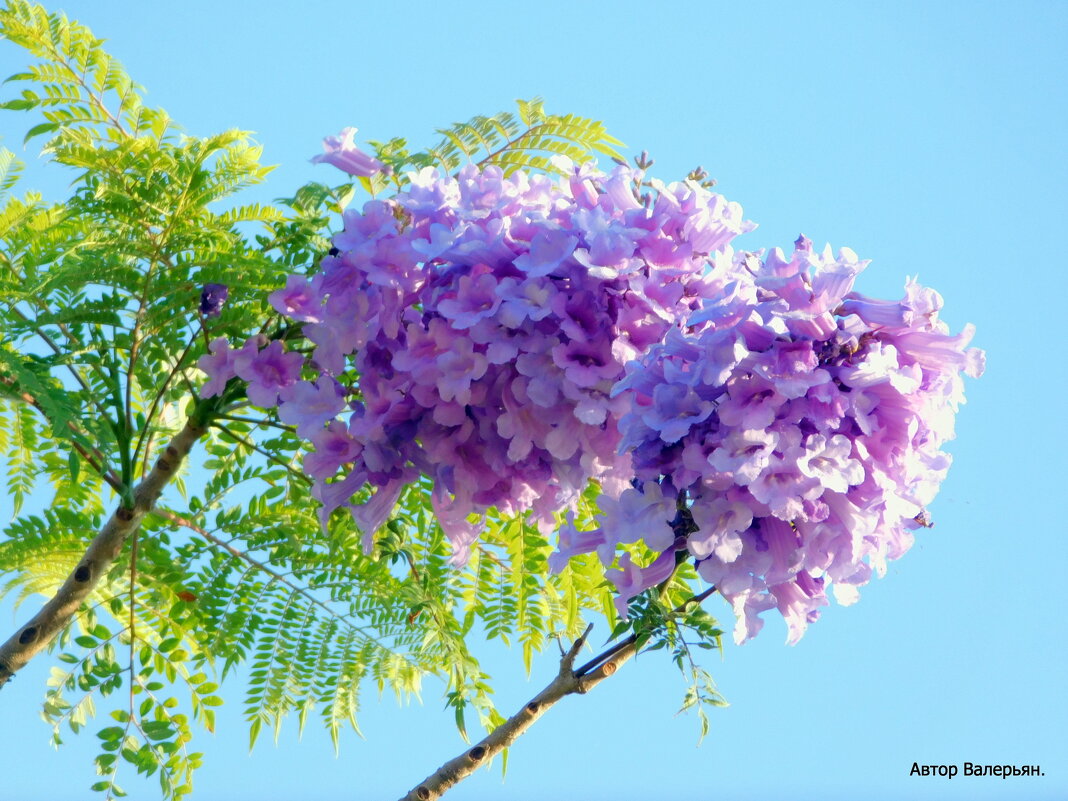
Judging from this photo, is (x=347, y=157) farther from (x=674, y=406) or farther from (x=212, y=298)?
(x=674, y=406)

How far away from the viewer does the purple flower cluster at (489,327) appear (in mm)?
1520

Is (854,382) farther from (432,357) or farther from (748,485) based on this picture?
(432,357)

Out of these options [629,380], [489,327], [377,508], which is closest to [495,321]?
[489,327]

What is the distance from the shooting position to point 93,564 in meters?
2.10

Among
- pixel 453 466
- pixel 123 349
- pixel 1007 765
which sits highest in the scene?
pixel 123 349

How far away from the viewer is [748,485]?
137 centimetres

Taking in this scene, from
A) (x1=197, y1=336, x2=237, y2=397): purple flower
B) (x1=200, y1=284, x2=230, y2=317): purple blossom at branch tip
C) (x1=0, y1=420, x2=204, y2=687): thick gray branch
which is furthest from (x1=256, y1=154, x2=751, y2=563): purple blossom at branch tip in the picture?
(x1=0, y1=420, x2=204, y2=687): thick gray branch

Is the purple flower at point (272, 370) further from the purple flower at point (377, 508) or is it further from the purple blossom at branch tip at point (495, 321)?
the purple flower at point (377, 508)

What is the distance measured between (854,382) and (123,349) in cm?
137

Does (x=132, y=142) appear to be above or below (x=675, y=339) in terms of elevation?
above

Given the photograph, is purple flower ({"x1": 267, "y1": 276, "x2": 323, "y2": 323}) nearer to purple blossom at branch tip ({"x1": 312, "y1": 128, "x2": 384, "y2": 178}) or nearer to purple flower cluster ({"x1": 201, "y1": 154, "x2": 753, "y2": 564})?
purple flower cluster ({"x1": 201, "y1": 154, "x2": 753, "y2": 564})

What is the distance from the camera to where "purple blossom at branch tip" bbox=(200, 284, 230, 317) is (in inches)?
75.6

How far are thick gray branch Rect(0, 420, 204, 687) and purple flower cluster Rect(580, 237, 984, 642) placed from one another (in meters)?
0.95

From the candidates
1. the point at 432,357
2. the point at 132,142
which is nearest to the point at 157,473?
the point at 132,142
